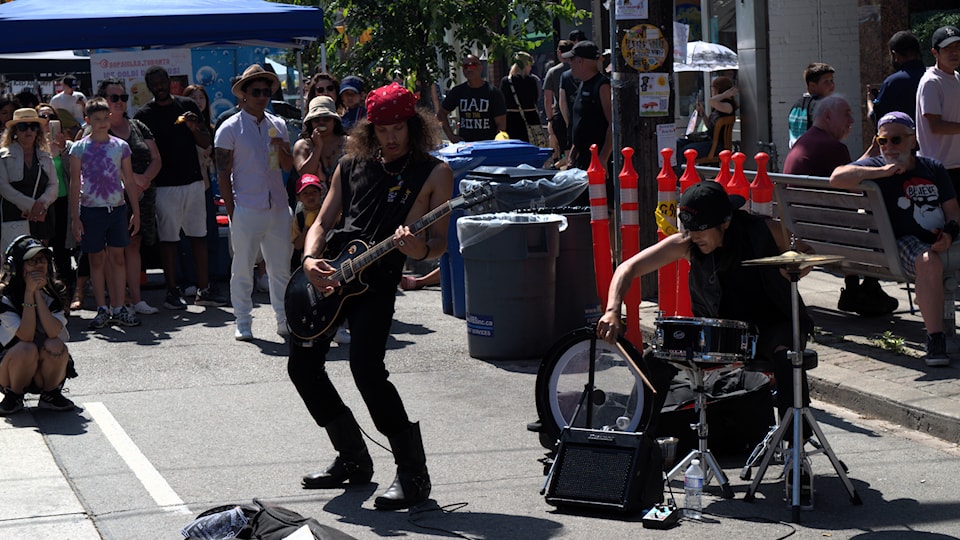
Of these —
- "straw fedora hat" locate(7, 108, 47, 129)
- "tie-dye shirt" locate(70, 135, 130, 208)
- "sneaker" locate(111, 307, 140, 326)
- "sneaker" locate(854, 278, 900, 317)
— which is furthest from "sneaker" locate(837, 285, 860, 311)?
"straw fedora hat" locate(7, 108, 47, 129)

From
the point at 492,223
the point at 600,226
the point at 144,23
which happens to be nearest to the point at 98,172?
the point at 144,23

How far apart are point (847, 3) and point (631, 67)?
22.3ft

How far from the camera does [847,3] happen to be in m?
15.7

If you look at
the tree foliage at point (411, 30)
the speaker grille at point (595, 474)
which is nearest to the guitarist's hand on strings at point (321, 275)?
the speaker grille at point (595, 474)

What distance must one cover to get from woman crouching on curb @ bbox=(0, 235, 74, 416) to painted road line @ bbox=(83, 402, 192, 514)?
0.28 metres

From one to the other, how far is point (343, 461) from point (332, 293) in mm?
825

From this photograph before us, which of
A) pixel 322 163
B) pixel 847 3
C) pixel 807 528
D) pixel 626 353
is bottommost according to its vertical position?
pixel 807 528

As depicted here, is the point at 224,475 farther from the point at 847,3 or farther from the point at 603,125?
the point at 847,3

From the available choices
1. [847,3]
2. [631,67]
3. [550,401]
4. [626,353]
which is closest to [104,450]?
[550,401]

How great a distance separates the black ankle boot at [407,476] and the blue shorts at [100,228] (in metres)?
5.69

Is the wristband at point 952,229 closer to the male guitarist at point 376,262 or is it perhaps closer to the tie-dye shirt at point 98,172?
the male guitarist at point 376,262

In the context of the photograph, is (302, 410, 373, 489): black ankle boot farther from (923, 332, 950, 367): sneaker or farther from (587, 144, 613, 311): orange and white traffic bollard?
(923, 332, 950, 367): sneaker

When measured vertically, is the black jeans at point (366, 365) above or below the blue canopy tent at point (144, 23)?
below

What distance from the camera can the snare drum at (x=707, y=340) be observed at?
232 inches
